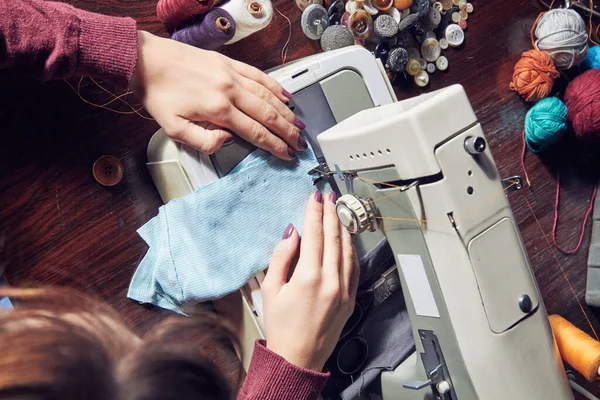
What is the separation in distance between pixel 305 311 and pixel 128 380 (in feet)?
0.88

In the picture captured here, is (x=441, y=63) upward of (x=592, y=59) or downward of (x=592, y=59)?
upward

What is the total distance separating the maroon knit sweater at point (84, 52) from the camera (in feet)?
2.40

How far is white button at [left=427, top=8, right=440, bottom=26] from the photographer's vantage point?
1142mm

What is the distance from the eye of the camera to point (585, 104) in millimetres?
1159

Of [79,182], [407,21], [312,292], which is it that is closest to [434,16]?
[407,21]

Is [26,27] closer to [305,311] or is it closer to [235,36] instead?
[235,36]

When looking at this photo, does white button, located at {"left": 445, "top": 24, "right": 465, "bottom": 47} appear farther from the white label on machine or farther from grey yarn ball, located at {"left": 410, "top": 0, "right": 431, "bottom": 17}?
the white label on machine

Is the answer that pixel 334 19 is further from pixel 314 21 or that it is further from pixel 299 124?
pixel 299 124

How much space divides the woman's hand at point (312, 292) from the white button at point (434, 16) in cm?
58

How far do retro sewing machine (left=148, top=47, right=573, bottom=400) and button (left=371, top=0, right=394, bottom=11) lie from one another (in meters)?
0.38

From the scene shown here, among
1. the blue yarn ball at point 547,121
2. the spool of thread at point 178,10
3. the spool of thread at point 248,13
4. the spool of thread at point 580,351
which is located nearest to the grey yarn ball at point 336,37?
the spool of thread at point 248,13

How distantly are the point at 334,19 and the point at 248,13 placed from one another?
22cm

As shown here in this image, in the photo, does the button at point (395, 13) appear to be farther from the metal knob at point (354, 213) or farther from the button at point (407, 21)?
the metal knob at point (354, 213)

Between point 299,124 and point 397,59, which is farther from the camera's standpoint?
point 397,59
